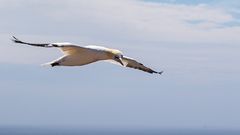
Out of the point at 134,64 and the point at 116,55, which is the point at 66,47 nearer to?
the point at 116,55

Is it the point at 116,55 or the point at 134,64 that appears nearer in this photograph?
the point at 116,55

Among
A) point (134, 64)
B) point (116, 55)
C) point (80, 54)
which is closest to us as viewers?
point (80, 54)

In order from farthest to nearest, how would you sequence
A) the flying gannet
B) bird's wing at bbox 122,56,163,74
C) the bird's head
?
bird's wing at bbox 122,56,163,74 < the bird's head < the flying gannet

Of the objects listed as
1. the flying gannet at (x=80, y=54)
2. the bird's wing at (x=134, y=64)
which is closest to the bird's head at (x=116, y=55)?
the flying gannet at (x=80, y=54)

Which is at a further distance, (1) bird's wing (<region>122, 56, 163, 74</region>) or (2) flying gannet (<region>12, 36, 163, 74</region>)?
(1) bird's wing (<region>122, 56, 163, 74</region>)

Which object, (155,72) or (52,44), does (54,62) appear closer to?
(52,44)

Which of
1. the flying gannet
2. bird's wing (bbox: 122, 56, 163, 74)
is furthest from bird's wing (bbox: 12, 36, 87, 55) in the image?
bird's wing (bbox: 122, 56, 163, 74)

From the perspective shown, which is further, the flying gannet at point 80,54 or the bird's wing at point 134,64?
the bird's wing at point 134,64

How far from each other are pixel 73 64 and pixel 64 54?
47 cm

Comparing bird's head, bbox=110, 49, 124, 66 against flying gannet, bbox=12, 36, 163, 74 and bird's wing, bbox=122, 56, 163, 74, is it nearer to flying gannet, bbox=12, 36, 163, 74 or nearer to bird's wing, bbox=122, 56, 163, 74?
flying gannet, bbox=12, 36, 163, 74

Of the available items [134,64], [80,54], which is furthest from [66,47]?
[134,64]

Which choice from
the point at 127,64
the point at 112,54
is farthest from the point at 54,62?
the point at 127,64

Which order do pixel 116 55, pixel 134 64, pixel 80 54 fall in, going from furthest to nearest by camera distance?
pixel 134 64
pixel 116 55
pixel 80 54

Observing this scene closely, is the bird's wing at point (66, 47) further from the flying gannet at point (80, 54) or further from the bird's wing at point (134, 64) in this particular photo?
the bird's wing at point (134, 64)
